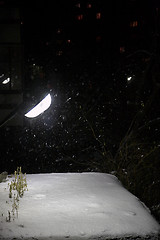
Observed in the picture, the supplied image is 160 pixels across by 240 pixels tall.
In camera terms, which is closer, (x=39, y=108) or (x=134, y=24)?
(x=39, y=108)

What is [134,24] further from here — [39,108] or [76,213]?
[76,213]

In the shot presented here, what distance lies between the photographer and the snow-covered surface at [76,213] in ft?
10.1

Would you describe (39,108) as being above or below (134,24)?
below

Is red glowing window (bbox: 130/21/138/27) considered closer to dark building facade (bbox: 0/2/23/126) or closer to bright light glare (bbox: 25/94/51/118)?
dark building facade (bbox: 0/2/23/126)

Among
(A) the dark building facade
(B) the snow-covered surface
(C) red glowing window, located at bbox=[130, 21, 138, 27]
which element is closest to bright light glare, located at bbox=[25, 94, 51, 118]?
(B) the snow-covered surface

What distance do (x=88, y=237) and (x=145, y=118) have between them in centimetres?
761

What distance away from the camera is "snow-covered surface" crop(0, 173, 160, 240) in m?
3.08

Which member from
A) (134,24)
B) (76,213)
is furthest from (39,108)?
(134,24)

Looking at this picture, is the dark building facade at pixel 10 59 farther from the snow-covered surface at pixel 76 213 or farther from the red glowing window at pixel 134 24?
the snow-covered surface at pixel 76 213

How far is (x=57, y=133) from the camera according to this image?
10.2 metres

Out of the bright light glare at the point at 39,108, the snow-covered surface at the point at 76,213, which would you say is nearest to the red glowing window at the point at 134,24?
the snow-covered surface at the point at 76,213

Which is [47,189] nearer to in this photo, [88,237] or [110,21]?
[88,237]

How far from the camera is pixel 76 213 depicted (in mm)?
3590

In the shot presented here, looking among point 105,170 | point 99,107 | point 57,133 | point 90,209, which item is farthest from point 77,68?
point 90,209
